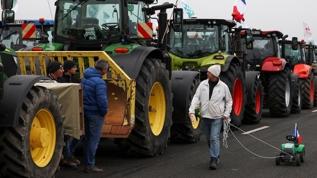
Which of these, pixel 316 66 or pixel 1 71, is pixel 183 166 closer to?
pixel 1 71

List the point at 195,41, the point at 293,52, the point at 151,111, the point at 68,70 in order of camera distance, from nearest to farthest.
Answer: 1. the point at 68,70
2. the point at 151,111
3. the point at 195,41
4. the point at 293,52

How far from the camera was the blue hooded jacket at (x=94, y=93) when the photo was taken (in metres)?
8.27

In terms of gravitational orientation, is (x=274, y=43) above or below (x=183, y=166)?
above

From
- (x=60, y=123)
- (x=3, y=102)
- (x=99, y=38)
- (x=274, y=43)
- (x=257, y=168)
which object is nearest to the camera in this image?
(x=3, y=102)

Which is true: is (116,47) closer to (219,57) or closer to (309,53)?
(219,57)

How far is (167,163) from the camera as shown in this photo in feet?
30.5

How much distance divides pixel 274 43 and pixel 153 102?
8715 mm

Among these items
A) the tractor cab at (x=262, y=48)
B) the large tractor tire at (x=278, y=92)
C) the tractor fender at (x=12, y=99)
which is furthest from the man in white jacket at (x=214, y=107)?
the tractor cab at (x=262, y=48)

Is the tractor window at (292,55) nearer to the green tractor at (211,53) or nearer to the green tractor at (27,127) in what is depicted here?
the green tractor at (211,53)

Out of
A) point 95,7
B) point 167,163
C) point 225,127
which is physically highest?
point 95,7

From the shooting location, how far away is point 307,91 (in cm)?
2072

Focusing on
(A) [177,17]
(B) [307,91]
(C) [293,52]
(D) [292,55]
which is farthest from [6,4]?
(C) [293,52]

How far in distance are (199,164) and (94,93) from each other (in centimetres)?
208

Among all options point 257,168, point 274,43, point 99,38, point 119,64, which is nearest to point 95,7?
point 99,38
